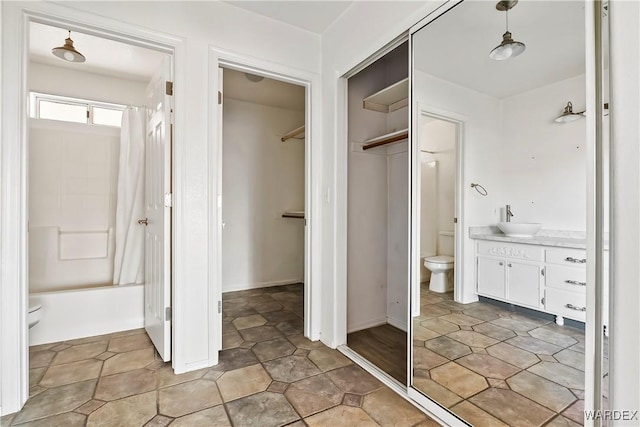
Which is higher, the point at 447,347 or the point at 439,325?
the point at 439,325

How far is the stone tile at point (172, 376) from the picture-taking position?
192cm

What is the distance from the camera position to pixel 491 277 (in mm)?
1566

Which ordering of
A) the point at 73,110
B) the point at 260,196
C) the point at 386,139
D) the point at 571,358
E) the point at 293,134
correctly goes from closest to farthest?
1. the point at 571,358
2. the point at 386,139
3. the point at 73,110
4. the point at 293,134
5. the point at 260,196

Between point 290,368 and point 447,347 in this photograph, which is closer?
point 447,347

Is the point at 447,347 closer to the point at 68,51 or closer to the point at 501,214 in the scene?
the point at 501,214

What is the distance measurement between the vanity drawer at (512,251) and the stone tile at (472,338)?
1.35ft

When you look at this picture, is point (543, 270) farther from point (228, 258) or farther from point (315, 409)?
point (228, 258)

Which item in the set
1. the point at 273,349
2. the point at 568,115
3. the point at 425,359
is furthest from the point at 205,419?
the point at 568,115

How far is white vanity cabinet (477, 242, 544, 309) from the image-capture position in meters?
1.36

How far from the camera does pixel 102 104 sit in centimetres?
340

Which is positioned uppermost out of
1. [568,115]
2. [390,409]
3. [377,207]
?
[568,115]

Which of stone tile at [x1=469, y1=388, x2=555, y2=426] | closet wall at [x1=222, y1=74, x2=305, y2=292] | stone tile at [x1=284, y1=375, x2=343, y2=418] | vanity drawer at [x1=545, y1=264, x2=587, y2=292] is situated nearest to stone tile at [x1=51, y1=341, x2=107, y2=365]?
stone tile at [x1=284, y1=375, x2=343, y2=418]

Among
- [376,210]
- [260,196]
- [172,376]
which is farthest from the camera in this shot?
[260,196]

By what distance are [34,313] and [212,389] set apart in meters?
1.53
